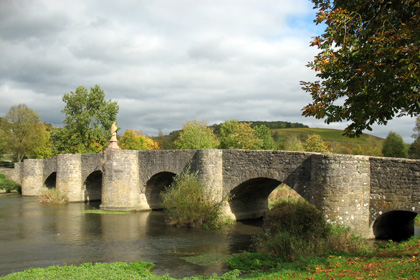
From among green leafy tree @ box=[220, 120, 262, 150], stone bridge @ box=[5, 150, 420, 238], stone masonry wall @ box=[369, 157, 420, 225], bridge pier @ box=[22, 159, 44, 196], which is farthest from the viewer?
green leafy tree @ box=[220, 120, 262, 150]

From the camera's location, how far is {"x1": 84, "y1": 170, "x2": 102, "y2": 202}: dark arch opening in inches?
1149

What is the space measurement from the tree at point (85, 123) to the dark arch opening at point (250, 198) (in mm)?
23610

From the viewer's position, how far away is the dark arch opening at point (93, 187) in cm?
2919

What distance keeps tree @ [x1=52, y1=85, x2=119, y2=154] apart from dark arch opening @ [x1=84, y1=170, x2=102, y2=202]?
9.90 metres

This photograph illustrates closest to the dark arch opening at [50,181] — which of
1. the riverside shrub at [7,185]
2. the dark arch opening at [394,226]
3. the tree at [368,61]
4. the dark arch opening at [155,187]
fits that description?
the riverside shrub at [7,185]

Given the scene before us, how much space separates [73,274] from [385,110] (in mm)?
7910

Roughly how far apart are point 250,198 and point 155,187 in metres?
6.62

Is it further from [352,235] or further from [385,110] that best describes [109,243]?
[385,110]

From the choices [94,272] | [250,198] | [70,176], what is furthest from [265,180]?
[70,176]

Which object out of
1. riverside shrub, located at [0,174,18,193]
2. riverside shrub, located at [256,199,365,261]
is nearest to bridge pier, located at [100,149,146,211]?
riverside shrub, located at [256,199,365,261]

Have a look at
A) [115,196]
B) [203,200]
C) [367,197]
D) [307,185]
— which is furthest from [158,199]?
[367,197]

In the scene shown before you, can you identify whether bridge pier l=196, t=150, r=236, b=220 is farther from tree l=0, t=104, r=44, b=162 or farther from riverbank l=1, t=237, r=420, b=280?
tree l=0, t=104, r=44, b=162

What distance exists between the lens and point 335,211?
13227mm

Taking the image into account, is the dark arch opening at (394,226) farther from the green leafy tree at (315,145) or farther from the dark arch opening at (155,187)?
the green leafy tree at (315,145)
